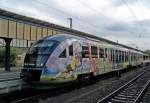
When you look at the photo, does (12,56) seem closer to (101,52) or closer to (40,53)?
(101,52)

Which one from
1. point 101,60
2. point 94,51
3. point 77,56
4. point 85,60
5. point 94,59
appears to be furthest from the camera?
point 101,60

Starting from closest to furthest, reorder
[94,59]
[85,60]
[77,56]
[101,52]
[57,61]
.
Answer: [57,61]
[77,56]
[85,60]
[94,59]
[101,52]

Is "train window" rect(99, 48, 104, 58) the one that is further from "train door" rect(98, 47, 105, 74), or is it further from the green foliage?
the green foliage

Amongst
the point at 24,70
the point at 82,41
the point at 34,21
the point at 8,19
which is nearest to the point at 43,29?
the point at 34,21

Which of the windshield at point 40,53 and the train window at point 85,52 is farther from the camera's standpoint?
the train window at point 85,52

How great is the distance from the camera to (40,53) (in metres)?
16.4

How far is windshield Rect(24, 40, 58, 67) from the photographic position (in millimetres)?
16094

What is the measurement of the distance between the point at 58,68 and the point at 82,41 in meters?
3.84

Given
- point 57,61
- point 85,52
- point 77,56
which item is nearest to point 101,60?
point 85,52

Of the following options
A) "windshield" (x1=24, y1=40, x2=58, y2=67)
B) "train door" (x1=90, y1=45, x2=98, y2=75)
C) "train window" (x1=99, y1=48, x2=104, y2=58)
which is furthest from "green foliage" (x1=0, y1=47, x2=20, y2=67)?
"windshield" (x1=24, y1=40, x2=58, y2=67)

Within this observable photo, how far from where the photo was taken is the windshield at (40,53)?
52.8ft

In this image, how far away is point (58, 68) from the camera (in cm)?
1633

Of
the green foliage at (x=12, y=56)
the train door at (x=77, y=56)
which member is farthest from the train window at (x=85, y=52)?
the green foliage at (x=12, y=56)

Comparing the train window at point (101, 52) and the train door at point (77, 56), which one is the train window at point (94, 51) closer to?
the train window at point (101, 52)
